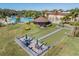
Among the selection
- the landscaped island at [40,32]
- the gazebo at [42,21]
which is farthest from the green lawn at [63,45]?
the gazebo at [42,21]

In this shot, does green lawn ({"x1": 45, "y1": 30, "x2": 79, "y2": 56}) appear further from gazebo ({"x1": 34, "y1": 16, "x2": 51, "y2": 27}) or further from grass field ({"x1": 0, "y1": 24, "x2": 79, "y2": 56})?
gazebo ({"x1": 34, "y1": 16, "x2": 51, "y2": 27})

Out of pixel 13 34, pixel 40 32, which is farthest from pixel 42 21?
pixel 13 34

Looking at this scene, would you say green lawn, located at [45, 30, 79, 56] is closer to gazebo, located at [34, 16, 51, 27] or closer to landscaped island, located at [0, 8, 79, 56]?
landscaped island, located at [0, 8, 79, 56]

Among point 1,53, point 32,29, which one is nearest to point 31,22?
point 32,29

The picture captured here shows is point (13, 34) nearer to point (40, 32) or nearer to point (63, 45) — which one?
point (40, 32)

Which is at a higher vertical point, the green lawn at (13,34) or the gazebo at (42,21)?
the gazebo at (42,21)

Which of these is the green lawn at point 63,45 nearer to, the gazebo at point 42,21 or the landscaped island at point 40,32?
the landscaped island at point 40,32

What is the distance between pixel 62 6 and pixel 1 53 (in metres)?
0.67

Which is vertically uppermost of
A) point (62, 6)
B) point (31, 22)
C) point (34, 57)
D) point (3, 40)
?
point (62, 6)

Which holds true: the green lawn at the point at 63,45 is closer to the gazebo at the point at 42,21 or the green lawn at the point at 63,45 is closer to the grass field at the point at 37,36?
the grass field at the point at 37,36

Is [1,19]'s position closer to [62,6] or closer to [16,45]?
[16,45]

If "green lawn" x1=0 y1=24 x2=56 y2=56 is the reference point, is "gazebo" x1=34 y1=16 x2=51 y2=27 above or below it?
above

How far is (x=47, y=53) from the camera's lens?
2357 millimetres

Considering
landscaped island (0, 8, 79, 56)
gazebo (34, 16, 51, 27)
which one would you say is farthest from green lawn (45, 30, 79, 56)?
gazebo (34, 16, 51, 27)
